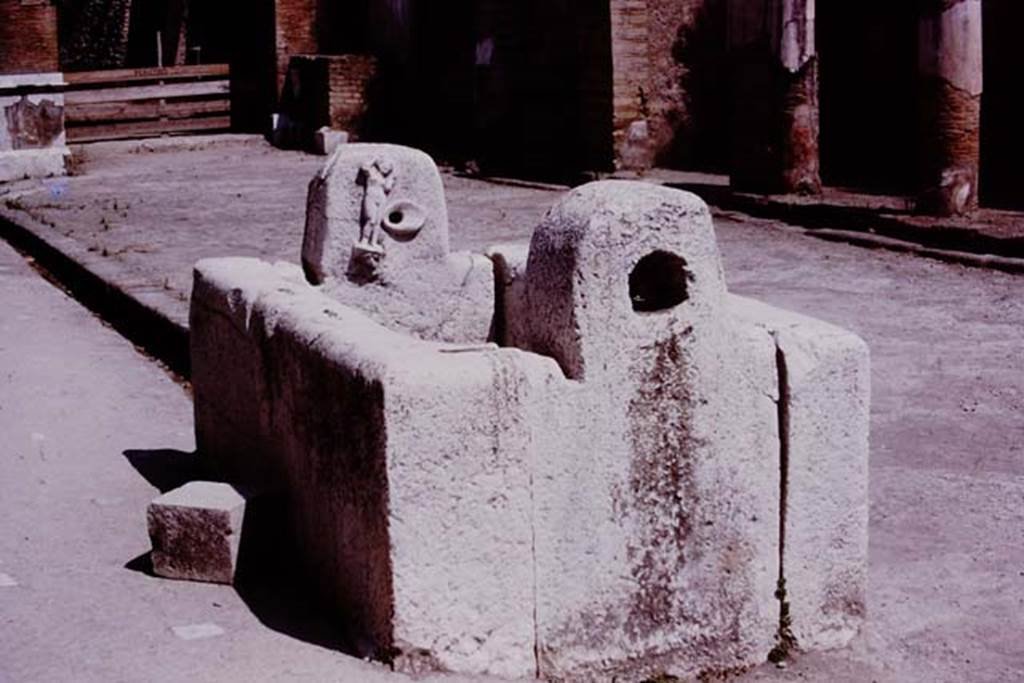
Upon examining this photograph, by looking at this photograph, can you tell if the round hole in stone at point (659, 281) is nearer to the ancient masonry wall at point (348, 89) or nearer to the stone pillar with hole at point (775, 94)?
the stone pillar with hole at point (775, 94)

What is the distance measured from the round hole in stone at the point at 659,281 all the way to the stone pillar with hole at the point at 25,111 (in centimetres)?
1440

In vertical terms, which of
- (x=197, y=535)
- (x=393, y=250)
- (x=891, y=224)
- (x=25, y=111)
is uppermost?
(x=25, y=111)

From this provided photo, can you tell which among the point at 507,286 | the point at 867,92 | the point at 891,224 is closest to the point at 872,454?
the point at 507,286

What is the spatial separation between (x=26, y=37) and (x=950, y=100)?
34.6 feet

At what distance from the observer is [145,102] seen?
2155 centimetres

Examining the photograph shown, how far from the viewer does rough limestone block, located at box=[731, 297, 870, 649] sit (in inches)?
170

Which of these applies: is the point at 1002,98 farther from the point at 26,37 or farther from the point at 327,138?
the point at 26,37

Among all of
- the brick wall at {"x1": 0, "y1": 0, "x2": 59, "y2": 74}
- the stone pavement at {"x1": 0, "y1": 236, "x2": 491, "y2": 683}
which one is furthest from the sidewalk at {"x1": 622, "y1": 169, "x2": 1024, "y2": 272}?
the brick wall at {"x1": 0, "y1": 0, "x2": 59, "y2": 74}

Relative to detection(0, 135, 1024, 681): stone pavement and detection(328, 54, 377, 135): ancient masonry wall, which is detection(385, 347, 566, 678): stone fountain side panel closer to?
detection(0, 135, 1024, 681): stone pavement

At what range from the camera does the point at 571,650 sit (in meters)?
4.09

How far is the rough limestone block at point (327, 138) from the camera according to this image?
19.7 m

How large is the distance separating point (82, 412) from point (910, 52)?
1011 centimetres

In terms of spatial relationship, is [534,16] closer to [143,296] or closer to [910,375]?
[143,296]

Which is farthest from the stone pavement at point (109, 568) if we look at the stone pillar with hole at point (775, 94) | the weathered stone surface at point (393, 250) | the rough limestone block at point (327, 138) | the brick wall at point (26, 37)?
the rough limestone block at point (327, 138)
